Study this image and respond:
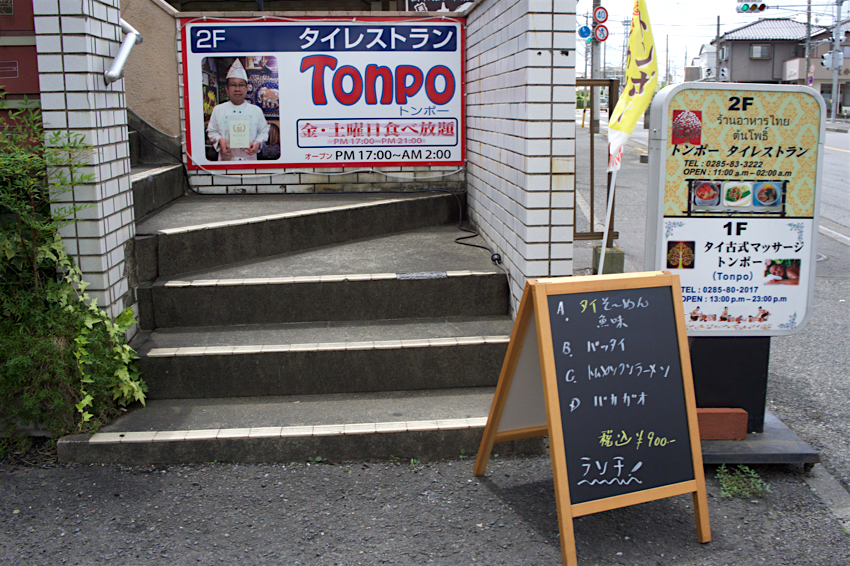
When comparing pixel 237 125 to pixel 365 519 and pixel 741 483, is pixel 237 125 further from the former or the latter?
pixel 741 483

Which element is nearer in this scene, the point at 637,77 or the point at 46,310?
the point at 46,310

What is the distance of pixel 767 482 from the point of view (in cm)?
329

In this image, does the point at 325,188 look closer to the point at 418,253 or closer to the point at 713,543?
the point at 418,253

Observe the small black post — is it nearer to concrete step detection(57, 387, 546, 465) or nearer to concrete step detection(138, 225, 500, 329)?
concrete step detection(57, 387, 546, 465)

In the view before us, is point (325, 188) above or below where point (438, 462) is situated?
above

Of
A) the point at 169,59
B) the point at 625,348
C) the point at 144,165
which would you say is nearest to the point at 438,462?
the point at 625,348

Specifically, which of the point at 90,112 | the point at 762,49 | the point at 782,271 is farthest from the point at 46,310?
the point at 762,49

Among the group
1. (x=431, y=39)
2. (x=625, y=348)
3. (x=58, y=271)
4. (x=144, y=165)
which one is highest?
(x=431, y=39)

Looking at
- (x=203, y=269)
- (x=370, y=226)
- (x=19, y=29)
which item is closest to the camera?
(x=19, y=29)

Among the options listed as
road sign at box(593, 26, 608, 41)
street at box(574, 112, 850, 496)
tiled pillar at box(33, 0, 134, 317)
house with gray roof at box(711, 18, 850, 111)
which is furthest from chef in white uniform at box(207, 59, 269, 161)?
house with gray roof at box(711, 18, 850, 111)

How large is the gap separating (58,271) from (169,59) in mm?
3273

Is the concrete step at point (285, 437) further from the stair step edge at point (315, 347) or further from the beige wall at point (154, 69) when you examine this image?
the beige wall at point (154, 69)

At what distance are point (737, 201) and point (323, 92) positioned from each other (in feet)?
Answer: 13.1

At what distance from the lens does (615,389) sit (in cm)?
282
